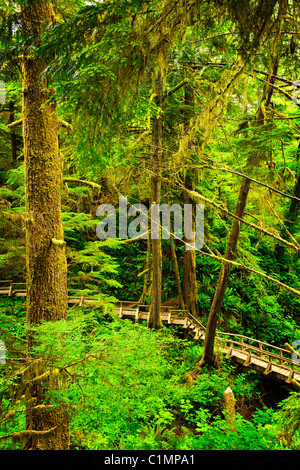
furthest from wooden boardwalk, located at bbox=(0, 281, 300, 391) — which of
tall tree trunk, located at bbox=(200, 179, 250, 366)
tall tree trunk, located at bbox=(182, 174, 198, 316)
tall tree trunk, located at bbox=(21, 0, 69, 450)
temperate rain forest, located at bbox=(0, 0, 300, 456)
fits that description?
tall tree trunk, located at bbox=(21, 0, 69, 450)

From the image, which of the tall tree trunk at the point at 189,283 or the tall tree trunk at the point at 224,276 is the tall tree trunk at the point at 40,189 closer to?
the tall tree trunk at the point at 224,276

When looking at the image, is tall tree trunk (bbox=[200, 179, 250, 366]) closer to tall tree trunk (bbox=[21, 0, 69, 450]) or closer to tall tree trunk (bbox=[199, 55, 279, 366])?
tall tree trunk (bbox=[199, 55, 279, 366])

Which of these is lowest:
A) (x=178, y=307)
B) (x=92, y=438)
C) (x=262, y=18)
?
(x=178, y=307)

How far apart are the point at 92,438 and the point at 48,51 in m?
5.55

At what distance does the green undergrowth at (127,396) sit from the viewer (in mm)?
3445

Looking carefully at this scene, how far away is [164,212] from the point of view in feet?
44.7

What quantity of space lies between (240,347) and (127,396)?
7521 millimetres

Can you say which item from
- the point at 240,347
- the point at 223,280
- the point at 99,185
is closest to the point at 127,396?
the point at 99,185

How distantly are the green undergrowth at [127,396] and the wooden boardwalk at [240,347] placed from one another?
0.78 meters

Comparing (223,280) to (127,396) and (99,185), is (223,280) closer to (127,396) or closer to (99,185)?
(127,396)

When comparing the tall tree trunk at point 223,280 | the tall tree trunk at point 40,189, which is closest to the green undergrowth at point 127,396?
the tall tree trunk at point 40,189

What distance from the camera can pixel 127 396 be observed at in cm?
555

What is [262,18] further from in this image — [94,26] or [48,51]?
[48,51]

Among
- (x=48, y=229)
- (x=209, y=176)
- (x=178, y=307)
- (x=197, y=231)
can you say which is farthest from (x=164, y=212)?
(x=48, y=229)
